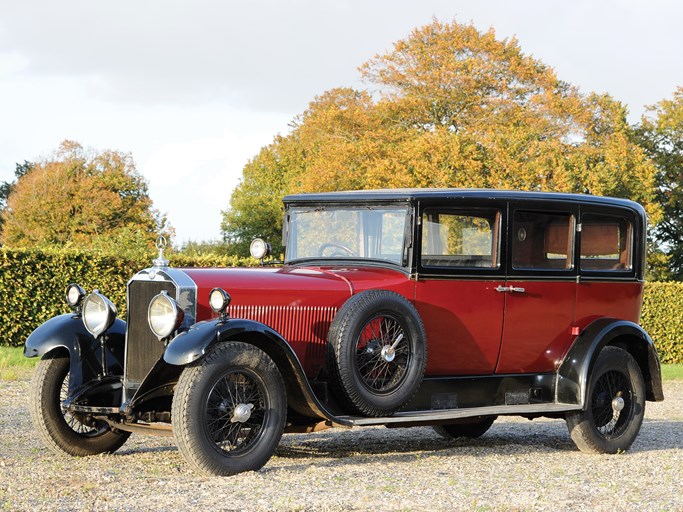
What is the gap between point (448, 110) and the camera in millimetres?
33469

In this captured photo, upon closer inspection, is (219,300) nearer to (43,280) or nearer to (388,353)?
(388,353)

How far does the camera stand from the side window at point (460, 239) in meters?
7.64

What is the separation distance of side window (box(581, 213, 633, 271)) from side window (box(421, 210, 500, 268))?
1.10 m

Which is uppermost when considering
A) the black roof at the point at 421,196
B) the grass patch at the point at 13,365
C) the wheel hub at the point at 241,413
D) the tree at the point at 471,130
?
the tree at the point at 471,130

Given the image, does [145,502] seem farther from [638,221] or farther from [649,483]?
[638,221]

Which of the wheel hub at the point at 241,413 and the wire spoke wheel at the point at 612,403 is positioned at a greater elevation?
the wheel hub at the point at 241,413

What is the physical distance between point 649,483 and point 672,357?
17667 millimetres

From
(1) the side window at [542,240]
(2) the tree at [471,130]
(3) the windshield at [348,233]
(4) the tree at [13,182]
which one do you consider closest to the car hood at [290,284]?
(3) the windshield at [348,233]

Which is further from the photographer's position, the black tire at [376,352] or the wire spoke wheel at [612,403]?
the wire spoke wheel at [612,403]

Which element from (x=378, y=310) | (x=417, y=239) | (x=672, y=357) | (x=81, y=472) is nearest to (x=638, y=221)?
(x=417, y=239)

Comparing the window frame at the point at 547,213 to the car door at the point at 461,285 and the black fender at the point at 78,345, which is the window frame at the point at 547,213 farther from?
the black fender at the point at 78,345

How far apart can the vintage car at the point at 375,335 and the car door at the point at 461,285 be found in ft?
0.04

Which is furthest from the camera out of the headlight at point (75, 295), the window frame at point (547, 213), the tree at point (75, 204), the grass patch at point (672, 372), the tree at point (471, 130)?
the tree at point (75, 204)

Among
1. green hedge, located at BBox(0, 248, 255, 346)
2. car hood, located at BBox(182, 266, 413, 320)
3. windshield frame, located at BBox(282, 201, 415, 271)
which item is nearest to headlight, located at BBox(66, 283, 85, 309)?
car hood, located at BBox(182, 266, 413, 320)
